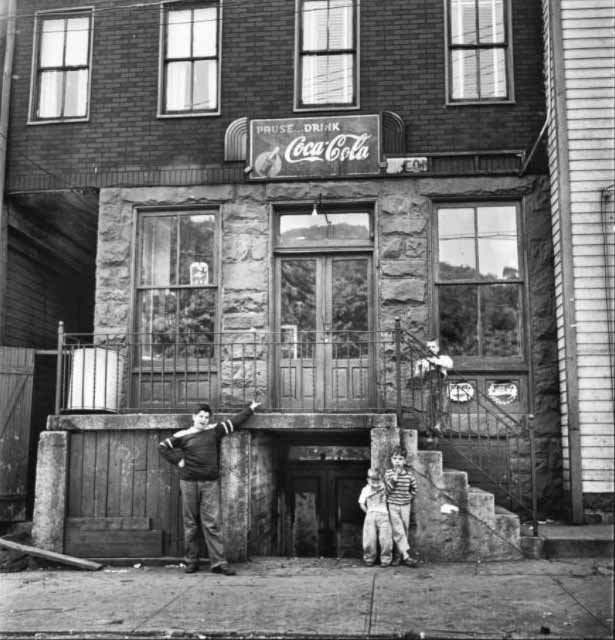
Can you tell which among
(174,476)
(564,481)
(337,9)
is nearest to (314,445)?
(174,476)

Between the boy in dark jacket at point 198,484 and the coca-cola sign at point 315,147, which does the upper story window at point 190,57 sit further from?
the boy in dark jacket at point 198,484

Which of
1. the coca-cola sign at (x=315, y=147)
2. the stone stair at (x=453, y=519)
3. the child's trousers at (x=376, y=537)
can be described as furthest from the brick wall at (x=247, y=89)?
the child's trousers at (x=376, y=537)

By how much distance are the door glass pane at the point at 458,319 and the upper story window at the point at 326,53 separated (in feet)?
10.1

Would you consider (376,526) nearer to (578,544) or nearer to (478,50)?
(578,544)

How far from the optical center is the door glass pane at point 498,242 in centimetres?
1069

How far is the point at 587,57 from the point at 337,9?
3.61 m

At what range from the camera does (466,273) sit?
10.7 m

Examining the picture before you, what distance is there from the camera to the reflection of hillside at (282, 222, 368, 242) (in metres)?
A: 11.1

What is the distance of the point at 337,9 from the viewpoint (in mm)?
11391

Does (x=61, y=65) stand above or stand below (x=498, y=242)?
above

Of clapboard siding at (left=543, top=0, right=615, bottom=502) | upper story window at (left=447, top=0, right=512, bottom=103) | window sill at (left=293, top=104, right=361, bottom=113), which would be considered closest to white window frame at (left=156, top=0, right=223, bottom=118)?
window sill at (left=293, top=104, right=361, bottom=113)

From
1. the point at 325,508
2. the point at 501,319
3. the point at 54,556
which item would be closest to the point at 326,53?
the point at 501,319

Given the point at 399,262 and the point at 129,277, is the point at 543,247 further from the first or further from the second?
the point at 129,277

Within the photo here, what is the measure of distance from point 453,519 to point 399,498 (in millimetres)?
652
